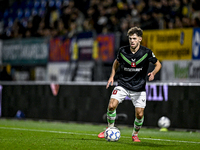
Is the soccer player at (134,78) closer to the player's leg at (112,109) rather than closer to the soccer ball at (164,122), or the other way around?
the player's leg at (112,109)

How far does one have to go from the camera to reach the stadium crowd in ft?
50.6

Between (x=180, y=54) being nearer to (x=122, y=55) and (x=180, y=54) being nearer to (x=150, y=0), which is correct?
(x=150, y=0)

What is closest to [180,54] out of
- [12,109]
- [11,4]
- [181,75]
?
[181,75]

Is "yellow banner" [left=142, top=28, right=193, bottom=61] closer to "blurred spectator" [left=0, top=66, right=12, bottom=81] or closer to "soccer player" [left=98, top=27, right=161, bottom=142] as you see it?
"soccer player" [left=98, top=27, right=161, bottom=142]

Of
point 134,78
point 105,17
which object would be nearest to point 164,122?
point 134,78

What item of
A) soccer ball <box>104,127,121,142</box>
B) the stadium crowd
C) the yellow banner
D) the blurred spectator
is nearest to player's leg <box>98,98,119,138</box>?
soccer ball <box>104,127,121,142</box>

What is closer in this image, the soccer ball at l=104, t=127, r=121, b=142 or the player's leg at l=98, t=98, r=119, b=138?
the soccer ball at l=104, t=127, r=121, b=142

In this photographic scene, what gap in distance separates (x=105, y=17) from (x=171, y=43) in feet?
13.8

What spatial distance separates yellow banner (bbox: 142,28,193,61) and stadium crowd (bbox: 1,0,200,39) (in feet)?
1.14

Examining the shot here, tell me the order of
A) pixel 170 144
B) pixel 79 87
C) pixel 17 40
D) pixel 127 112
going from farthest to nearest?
pixel 17 40 → pixel 79 87 → pixel 127 112 → pixel 170 144

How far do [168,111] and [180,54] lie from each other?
11.5 ft

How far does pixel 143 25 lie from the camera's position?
1631 cm

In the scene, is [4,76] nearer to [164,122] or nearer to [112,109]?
[164,122]

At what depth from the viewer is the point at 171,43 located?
15016mm
